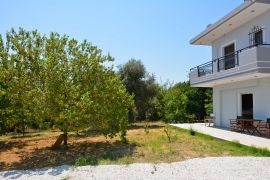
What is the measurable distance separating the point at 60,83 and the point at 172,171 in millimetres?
5675

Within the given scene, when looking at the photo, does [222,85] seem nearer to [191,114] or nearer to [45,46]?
[191,114]

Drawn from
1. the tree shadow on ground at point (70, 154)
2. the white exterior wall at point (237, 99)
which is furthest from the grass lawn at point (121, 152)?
the white exterior wall at point (237, 99)

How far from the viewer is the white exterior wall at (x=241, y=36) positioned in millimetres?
15609

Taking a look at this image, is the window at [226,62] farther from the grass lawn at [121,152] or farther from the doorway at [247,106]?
the grass lawn at [121,152]

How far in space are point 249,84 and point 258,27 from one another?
3125 millimetres

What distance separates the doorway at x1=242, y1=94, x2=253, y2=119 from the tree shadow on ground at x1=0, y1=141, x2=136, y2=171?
26.2 ft

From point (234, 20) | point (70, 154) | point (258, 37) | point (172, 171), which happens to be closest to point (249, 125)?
point (258, 37)

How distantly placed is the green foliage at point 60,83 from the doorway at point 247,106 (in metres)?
8.18

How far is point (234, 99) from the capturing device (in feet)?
64.4

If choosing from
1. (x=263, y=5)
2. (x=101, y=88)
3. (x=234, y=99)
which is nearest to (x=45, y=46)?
(x=101, y=88)

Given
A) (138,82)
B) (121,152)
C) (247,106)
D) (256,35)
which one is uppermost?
(256,35)

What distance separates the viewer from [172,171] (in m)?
9.12

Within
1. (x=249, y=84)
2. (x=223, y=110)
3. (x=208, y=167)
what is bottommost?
(x=208, y=167)

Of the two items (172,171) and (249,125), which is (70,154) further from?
(249,125)
